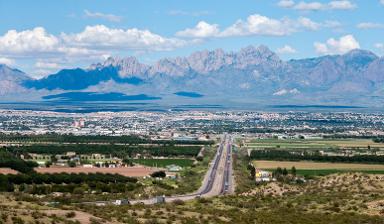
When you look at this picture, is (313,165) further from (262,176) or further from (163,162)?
(262,176)

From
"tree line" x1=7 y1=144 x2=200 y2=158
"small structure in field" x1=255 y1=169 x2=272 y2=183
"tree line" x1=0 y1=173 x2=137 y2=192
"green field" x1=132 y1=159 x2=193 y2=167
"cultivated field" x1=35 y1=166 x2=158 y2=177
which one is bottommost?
"green field" x1=132 y1=159 x2=193 y2=167

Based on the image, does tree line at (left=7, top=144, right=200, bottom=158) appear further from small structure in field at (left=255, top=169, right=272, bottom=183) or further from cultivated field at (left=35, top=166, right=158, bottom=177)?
small structure in field at (left=255, top=169, right=272, bottom=183)

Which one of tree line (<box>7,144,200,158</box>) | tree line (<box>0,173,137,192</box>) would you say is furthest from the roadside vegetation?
tree line (<box>0,173,137,192</box>)

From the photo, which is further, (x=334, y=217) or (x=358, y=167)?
(x=358, y=167)

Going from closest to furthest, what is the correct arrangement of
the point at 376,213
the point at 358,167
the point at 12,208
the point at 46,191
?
the point at 12,208
the point at 376,213
the point at 46,191
the point at 358,167

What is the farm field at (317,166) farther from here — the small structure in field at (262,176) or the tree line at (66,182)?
the tree line at (66,182)

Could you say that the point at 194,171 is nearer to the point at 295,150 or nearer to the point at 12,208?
Answer: the point at 295,150

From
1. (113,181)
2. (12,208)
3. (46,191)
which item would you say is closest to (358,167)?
(113,181)

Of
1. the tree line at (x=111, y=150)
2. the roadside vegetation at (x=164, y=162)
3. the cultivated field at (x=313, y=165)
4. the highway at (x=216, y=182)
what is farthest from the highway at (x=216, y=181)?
the tree line at (x=111, y=150)
